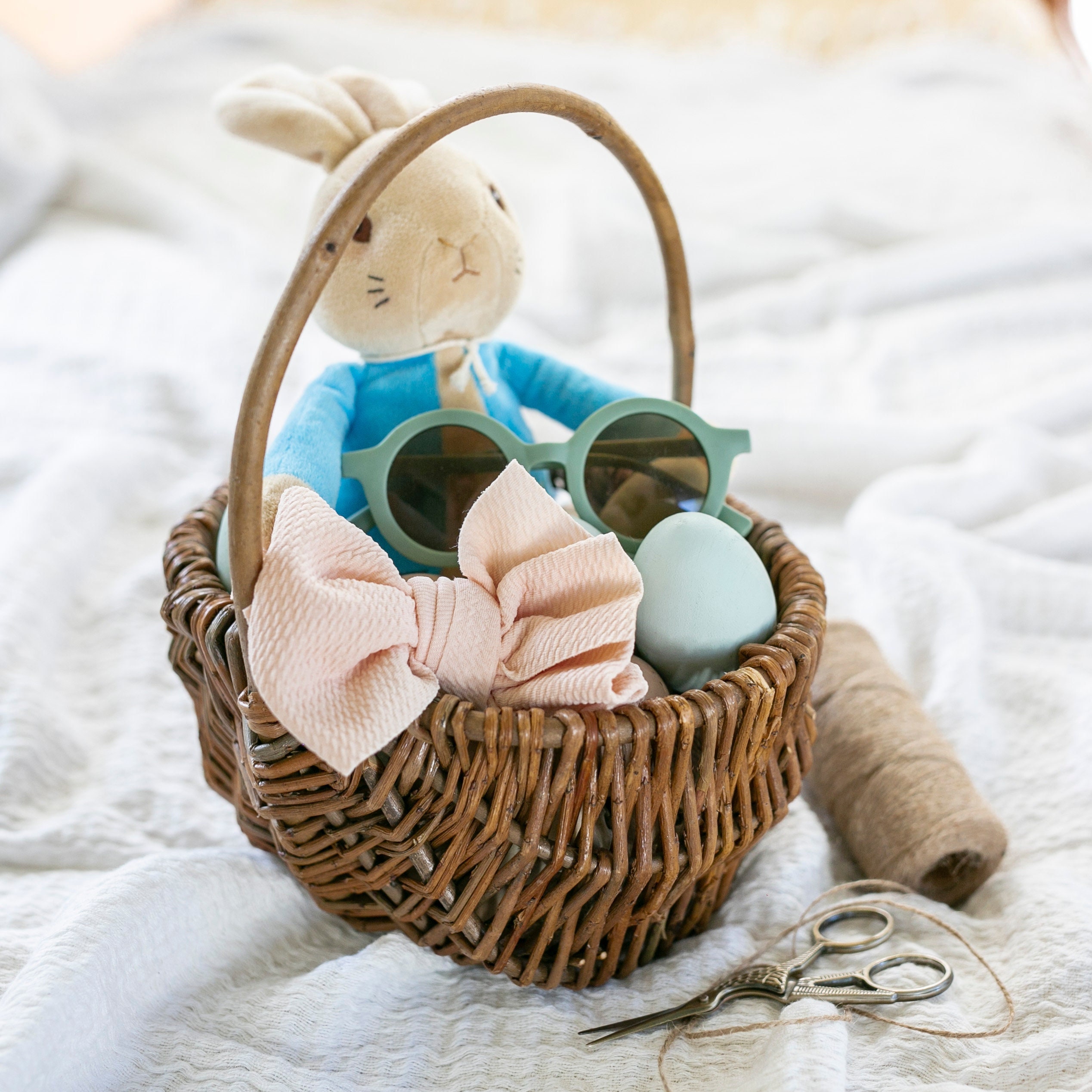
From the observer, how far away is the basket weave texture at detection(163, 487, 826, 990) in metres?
0.40

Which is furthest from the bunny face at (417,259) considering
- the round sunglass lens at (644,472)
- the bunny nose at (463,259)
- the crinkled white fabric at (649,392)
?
the crinkled white fabric at (649,392)

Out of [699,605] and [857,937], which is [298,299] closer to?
[699,605]

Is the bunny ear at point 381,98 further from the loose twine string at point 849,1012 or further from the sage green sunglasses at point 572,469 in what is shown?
the loose twine string at point 849,1012

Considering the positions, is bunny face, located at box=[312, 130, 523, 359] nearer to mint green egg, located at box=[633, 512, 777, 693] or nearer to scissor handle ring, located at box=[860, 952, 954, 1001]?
mint green egg, located at box=[633, 512, 777, 693]

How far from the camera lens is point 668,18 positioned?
1.71m

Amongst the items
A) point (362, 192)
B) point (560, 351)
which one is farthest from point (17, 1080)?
point (560, 351)

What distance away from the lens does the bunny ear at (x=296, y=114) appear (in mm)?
522

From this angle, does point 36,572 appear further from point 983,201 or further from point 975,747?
point 983,201

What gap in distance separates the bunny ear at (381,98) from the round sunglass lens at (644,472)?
0.68 ft

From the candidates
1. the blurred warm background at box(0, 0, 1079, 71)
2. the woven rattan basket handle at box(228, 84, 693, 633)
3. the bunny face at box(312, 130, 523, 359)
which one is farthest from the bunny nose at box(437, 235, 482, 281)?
the blurred warm background at box(0, 0, 1079, 71)

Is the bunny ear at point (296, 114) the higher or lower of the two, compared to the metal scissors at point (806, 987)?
higher

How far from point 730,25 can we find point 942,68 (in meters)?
0.36

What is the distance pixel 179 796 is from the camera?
23.3 inches

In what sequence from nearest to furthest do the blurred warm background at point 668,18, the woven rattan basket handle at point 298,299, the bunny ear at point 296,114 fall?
the woven rattan basket handle at point 298,299 → the bunny ear at point 296,114 → the blurred warm background at point 668,18
